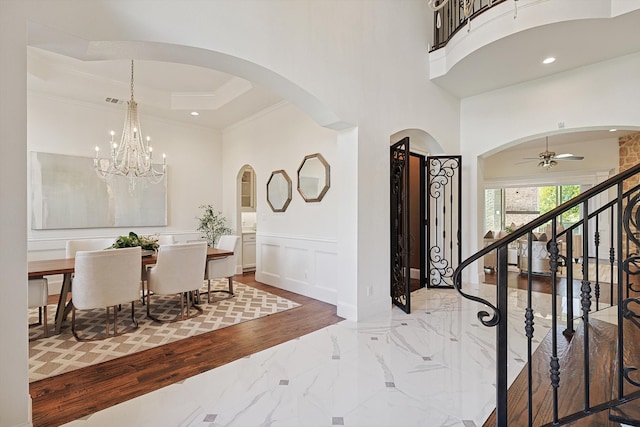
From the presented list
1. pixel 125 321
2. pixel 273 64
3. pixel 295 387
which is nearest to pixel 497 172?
pixel 273 64

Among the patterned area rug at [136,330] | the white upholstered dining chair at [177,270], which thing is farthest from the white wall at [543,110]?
the white upholstered dining chair at [177,270]

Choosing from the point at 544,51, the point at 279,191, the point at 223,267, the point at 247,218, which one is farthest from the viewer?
the point at 247,218

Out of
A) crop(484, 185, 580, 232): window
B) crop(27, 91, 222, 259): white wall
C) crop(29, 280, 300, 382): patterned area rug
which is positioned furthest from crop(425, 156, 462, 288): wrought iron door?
crop(484, 185, 580, 232): window

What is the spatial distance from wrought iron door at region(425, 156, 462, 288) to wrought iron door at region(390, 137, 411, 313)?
1.29 m

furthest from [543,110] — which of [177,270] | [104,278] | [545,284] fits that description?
[104,278]

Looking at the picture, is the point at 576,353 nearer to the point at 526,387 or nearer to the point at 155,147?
the point at 526,387

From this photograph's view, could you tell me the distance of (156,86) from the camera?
5172 mm

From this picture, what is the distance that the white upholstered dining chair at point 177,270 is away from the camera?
3.58 meters

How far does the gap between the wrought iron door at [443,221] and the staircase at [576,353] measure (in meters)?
2.48

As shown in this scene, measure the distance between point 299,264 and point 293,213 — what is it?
2.80ft

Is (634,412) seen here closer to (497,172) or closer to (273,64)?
(273,64)

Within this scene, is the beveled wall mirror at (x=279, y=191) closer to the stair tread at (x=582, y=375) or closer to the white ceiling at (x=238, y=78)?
the white ceiling at (x=238, y=78)

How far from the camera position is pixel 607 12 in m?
3.28

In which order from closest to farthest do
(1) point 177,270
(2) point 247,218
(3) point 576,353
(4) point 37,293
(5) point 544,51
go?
(3) point 576,353, (4) point 37,293, (1) point 177,270, (5) point 544,51, (2) point 247,218
